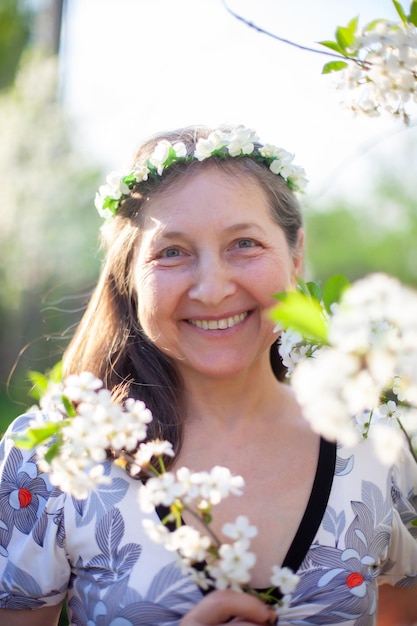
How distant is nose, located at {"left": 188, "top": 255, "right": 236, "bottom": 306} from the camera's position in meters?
1.63

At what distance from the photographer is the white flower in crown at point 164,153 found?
1.77m

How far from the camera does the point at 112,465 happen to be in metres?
1.70

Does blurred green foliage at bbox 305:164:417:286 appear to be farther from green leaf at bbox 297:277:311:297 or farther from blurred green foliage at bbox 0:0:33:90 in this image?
green leaf at bbox 297:277:311:297

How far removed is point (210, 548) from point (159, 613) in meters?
0.55

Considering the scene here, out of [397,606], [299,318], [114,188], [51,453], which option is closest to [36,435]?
[51,453]

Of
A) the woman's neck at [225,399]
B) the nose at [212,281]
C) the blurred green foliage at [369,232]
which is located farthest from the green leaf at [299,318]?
the blurred green foliage at [369,232]

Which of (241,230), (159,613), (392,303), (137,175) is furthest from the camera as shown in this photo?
(137,175)

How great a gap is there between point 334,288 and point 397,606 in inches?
42.3

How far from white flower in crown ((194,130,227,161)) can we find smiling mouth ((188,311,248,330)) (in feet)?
1.33

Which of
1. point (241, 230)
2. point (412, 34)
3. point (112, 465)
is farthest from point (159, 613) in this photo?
point (412, 34)

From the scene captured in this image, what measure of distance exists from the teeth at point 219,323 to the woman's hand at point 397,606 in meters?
0.81

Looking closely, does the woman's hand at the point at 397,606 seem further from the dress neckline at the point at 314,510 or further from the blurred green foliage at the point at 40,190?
the blurred green foliage at the point at 40,190

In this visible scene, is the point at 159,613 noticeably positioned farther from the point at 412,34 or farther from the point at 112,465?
the point at 412,34

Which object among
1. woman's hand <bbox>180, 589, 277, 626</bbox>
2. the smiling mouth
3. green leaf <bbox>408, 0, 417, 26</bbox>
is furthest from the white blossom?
woman's hand <bbox>180, 589, 277, 626</bbox>
